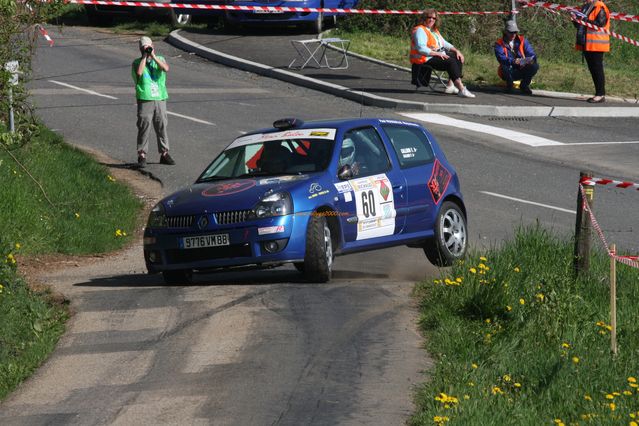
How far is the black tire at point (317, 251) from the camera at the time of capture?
11.8 meters

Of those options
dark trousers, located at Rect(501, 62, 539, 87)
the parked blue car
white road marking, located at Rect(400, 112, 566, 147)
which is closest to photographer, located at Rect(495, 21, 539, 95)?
dark trousers, located at Rect(501, 62, 539, 87)

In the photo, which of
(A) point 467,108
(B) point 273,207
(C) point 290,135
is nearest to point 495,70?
(A) point 467,108

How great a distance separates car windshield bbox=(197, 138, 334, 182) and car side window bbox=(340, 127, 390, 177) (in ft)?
0.66

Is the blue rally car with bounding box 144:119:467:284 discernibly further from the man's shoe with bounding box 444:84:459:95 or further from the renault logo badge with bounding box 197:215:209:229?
the man's shoe with bounding box 444:84:459:95

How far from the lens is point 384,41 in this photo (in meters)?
31.0

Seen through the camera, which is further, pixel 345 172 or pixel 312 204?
pixel 345 172

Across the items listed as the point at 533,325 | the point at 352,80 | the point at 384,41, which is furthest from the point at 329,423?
the point at 384,41

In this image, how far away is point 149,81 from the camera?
19.2 metres

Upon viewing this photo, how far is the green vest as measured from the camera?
1916 cm

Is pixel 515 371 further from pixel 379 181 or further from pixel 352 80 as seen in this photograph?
pixel 352 80

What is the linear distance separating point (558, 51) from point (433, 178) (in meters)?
20.4

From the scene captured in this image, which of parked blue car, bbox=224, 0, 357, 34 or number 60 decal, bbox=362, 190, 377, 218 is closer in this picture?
number 60 decal, bbox=362, 190, 377, 218

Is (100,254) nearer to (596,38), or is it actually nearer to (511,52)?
(511,52)

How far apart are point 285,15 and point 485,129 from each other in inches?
370
